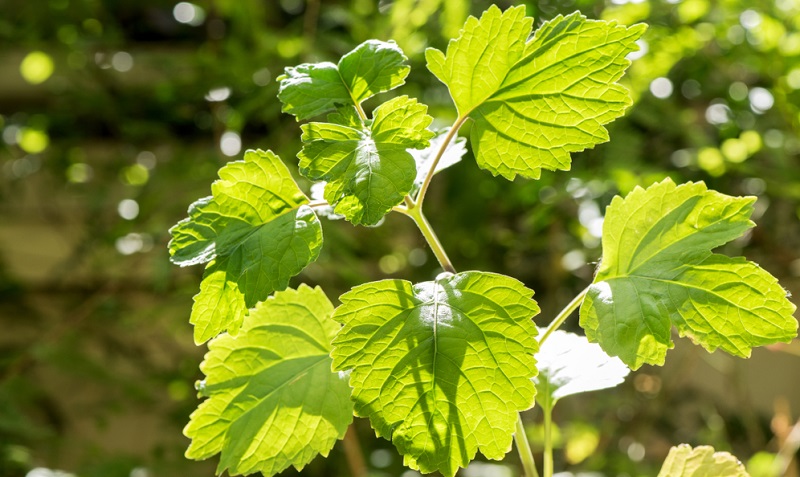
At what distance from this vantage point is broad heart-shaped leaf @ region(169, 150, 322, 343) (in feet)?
0.92

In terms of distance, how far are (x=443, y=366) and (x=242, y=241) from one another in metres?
0.09

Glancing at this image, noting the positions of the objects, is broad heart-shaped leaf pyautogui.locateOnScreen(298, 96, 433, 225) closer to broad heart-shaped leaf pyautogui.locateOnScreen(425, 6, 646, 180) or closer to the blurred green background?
broad heart-shaped leaf pyautogui.locateOnScreen(425, 6, 646, 180)

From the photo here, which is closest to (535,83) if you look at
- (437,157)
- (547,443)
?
(437,157)

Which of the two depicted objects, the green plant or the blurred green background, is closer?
the green plant

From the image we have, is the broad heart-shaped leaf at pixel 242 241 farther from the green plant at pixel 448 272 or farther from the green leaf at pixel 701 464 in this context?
the green leaf at pixel 701 464

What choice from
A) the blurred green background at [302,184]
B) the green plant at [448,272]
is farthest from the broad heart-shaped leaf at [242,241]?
the blurred green background at [302,184]

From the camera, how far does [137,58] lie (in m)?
1.36

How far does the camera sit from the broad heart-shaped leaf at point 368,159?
0.91 ft

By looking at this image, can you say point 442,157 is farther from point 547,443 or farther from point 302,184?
point 302,184

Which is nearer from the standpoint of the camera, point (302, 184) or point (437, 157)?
point (437, 157)

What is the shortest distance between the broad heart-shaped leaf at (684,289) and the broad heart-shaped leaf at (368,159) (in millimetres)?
91

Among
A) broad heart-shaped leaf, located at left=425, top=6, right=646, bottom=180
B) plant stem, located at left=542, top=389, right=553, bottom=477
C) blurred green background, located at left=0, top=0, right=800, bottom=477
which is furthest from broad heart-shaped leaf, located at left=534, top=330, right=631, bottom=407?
blurred green background, located at left=0, top=0, right=800, bottom=477

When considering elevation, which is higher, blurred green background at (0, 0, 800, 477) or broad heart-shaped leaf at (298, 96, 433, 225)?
broad heart-shaped leaf at (298, 96, 433, 225)

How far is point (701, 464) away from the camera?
1.08 ft
